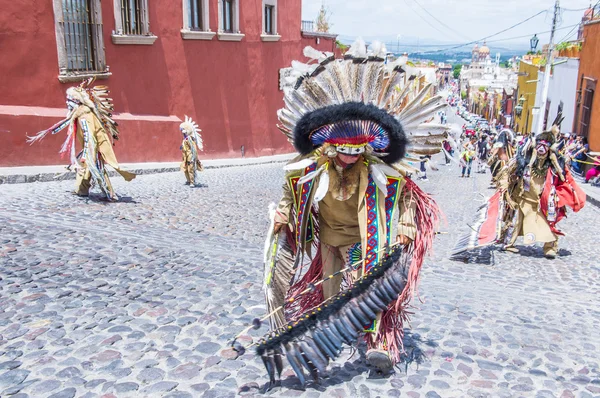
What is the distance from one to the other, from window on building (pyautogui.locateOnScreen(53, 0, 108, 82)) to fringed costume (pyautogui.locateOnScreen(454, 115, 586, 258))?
974cm

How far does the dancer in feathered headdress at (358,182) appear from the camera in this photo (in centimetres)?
365

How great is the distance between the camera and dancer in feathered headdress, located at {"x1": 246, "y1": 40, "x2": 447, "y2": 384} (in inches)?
144

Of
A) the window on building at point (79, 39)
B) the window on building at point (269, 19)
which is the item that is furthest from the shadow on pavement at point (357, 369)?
the window on building at point (269, 19)

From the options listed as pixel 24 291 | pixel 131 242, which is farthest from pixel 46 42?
pixel 24 291

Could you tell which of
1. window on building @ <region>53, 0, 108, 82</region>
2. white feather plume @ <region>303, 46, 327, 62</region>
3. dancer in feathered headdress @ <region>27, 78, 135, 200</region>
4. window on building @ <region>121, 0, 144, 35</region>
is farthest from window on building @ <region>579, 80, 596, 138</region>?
white feather plume @ <region>303, 46, 327, 62</region>

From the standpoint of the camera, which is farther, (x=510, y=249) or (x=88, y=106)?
(x=88, y=106)

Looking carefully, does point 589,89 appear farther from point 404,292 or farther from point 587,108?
point 404,292

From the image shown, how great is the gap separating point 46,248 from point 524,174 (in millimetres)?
6614

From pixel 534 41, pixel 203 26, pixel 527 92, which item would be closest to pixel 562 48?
pixel 534 41

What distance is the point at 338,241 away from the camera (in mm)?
4023

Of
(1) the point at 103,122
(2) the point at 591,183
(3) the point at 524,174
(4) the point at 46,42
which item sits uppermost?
(4) the point at 46,42

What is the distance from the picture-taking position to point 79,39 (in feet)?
43.2

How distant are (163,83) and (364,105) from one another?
13.6m

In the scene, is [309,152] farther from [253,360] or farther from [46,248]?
[46,248]
